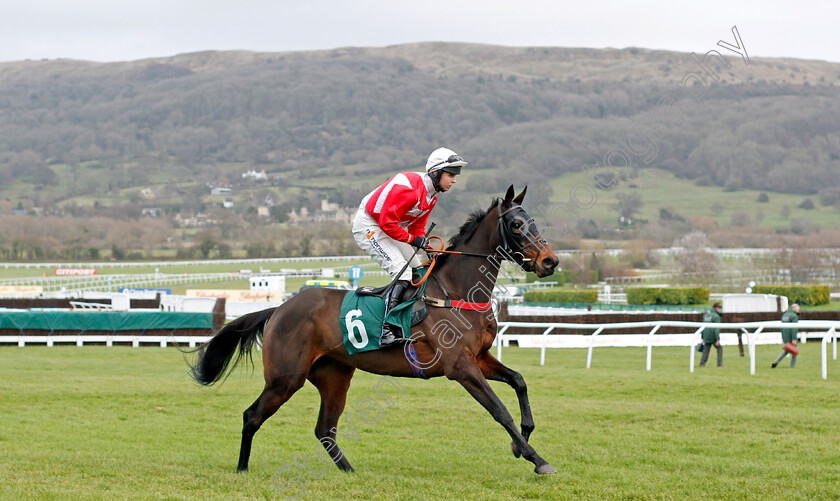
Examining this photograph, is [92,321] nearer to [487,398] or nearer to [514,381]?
[514,381]

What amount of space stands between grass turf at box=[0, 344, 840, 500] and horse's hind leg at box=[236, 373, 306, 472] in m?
0.18

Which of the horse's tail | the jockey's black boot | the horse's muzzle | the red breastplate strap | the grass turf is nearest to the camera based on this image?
the grass turf

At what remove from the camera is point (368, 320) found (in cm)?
604

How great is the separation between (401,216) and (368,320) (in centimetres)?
→ 76

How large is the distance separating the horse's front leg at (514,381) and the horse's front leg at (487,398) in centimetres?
15

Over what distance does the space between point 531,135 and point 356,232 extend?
10088 cm

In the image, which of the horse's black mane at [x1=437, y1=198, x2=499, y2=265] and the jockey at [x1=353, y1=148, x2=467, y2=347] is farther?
the horse's black mane at [x1=437, y1=198, x2=499, y2=265]

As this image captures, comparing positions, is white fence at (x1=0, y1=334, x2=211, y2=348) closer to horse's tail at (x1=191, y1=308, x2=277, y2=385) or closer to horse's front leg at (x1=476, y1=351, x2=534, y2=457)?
horse's tail at (x1=191, y1=308, x2=277, y2=385)

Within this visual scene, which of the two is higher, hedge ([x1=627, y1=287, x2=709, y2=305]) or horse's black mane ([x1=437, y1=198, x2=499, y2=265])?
horse's black mane ([x1=437, y1=198, x2=499, y2=265])

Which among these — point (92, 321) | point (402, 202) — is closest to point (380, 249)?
point (402, 202)

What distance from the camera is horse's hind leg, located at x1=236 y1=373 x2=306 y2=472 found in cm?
615

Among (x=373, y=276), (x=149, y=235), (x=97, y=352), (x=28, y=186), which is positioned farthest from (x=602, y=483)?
(x=28, y=186)

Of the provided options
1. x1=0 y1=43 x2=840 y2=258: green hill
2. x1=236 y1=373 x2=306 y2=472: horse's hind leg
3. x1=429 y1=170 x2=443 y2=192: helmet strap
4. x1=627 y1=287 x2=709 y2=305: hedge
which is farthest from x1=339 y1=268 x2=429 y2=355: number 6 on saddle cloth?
x1=627 y1=287 x2=709 y2=305: hedge

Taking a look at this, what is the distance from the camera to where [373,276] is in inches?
2397
